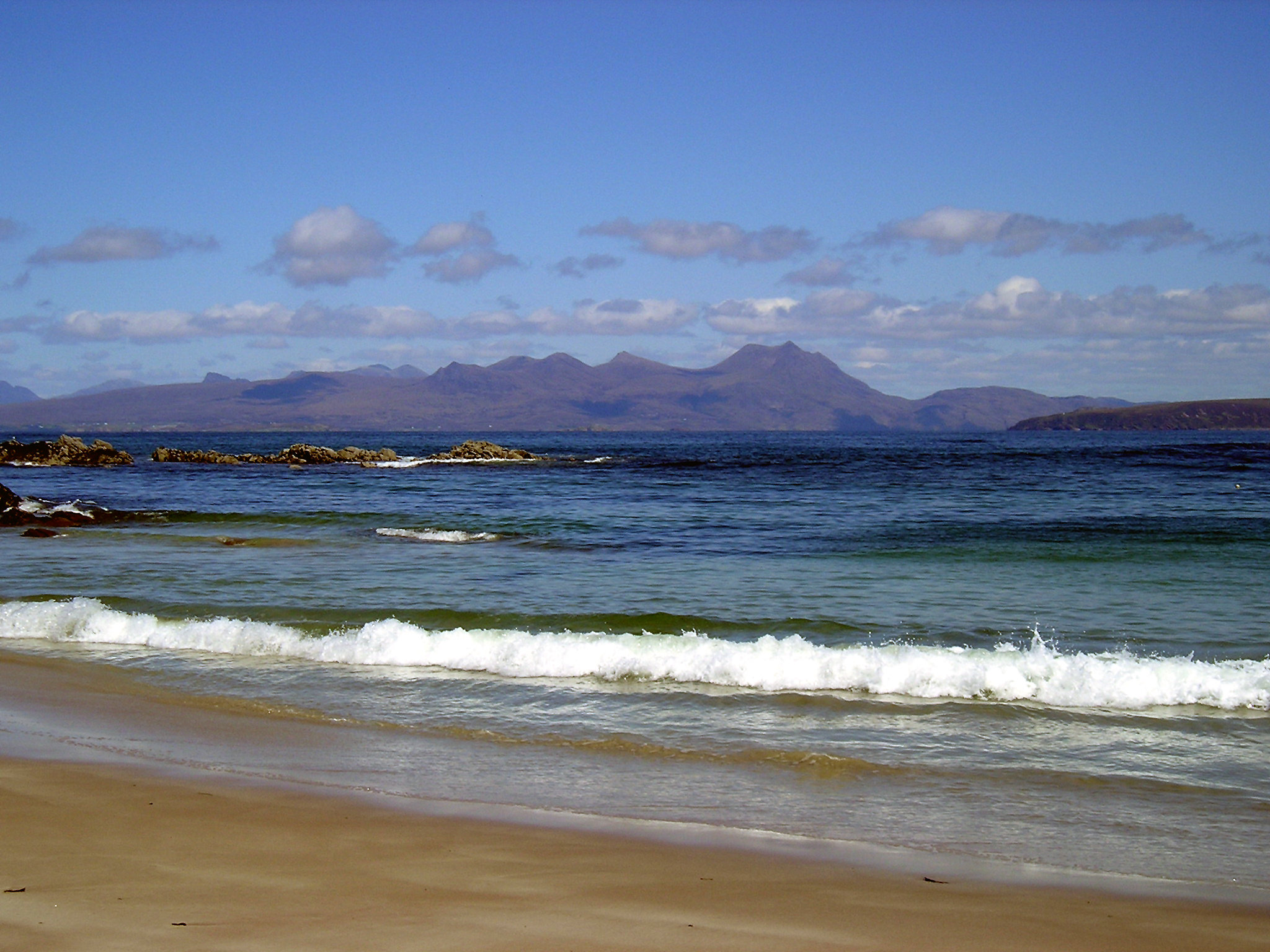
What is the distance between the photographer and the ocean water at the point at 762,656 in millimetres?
6590

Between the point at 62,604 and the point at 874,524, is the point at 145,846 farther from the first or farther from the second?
the point at 874,524

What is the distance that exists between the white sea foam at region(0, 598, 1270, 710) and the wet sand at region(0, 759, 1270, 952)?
464 cm

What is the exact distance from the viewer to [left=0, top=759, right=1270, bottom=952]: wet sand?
169 inches

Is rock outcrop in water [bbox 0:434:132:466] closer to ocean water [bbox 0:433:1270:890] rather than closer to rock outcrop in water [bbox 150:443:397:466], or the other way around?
rock outcrop in water [bbox 150:443:397:466]

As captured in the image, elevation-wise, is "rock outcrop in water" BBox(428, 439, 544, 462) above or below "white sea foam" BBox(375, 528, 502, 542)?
above

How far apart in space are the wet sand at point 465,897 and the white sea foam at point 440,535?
15947 millimetres

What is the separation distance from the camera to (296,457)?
211 feet

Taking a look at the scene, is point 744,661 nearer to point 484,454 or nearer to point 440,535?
point 440,535

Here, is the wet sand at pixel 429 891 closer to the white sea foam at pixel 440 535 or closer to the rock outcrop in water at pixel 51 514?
the white sea foam at pixel 440 535

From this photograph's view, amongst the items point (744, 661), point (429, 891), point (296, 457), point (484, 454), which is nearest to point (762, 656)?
point (744, 661)

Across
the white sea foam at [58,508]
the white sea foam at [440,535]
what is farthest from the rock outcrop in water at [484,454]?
the white sea foam at [440,535]

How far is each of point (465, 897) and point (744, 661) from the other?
230 inches

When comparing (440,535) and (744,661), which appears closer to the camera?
(744,661)

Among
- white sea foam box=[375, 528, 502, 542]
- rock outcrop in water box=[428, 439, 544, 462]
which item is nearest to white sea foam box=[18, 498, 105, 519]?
white sea foam box=[375, 528, 502, 542]
